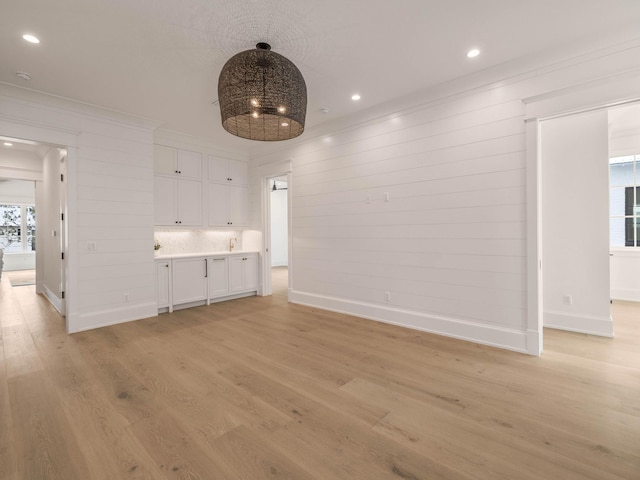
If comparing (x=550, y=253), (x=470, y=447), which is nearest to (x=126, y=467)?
(x=470, y=447)

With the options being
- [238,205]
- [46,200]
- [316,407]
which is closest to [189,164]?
[238,205]

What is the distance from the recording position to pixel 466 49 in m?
2.86

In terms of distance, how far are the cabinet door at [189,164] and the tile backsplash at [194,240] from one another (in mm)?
1075

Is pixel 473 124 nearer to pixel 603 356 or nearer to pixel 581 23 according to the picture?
pixel 581 23

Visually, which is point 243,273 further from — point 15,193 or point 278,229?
point 15,193

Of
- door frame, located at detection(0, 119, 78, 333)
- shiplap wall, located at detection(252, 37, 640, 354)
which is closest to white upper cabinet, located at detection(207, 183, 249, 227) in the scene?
shiplap wall, located at detection(252, 37, 640, 354)

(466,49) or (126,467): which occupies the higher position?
(466,49)

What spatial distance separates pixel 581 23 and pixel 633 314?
423cm

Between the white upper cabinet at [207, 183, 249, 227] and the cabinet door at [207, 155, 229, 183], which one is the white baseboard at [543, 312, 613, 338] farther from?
the cabinet door at [207, 155, 229, 183]

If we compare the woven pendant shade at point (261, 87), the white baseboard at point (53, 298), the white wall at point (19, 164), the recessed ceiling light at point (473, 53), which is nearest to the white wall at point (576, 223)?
the recessed ceiling light at point (473, 53)

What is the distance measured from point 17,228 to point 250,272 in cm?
1009

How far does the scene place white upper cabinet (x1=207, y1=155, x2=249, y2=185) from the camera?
5.74 m

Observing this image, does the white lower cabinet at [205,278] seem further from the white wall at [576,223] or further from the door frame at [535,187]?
the white wall at [576,223]

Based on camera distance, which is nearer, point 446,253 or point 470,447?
point 470,447
